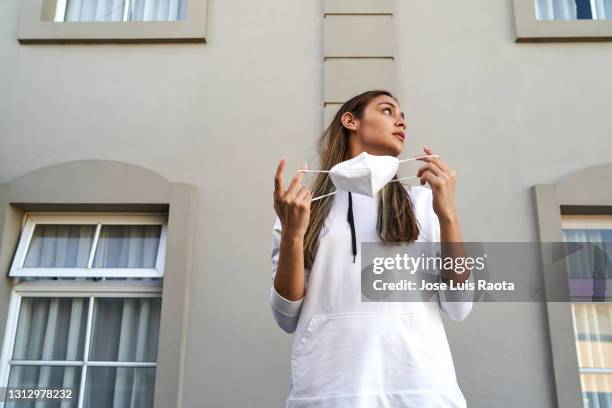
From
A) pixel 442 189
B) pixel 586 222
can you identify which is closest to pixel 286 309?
pixel 442 189

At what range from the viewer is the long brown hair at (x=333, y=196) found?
187 cm

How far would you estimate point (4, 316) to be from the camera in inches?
134

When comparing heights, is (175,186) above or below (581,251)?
above

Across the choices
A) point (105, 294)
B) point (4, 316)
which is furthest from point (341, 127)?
point (4, 316)

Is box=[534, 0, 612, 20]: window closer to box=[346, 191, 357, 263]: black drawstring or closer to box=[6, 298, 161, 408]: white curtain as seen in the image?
box=[346, 191, 357, 263]: black drawstring

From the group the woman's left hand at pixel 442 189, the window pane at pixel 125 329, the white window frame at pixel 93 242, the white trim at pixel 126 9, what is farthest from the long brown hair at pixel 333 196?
the white trim at pixel 126 9

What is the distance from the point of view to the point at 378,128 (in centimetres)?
211

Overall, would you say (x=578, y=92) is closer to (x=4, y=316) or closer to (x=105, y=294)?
(x=105, y=294)

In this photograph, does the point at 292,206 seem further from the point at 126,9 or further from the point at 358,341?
the point at 126,9

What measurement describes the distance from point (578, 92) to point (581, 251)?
0.92 m

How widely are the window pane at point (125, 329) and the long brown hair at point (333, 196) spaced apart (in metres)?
A: 1.69

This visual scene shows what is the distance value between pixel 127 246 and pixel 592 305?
2.57 m

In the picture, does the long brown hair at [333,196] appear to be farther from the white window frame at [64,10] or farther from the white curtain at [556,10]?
the white window frame at [64,10]

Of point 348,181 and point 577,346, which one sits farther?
point 577,346
